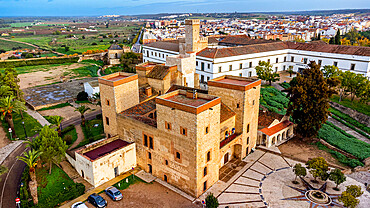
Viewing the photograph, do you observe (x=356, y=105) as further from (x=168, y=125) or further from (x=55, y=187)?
(x=55, y=187)

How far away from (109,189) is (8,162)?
51.3 ft

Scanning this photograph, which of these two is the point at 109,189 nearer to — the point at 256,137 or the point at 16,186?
the point at 16,186

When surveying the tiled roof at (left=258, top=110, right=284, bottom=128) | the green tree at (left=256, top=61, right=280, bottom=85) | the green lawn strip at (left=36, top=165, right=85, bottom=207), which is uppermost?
the green tree at (left=256, top=61, right=280, bottom=85)

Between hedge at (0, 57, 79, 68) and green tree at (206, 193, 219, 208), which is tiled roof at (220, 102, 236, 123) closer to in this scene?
green tree at (206, 193, 219, 208)

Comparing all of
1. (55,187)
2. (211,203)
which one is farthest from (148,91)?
(211,203)

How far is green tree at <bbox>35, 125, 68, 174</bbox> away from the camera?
2791 cm

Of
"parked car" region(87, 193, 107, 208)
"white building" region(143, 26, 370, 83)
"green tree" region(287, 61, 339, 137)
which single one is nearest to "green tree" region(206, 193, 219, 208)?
"parked car" region(87, 193, 107, 208)

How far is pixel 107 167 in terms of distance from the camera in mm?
27656

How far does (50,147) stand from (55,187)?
4.11 m

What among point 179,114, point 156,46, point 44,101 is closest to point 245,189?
point 179,114

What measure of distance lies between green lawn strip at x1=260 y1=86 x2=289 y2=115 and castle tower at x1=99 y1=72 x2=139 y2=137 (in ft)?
82.0

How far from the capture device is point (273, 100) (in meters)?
51.9

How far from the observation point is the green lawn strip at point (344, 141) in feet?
113

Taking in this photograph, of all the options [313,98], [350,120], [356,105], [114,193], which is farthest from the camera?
[356,105]
